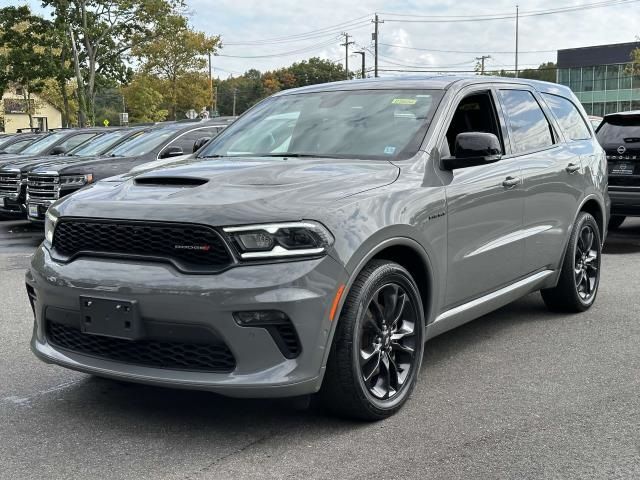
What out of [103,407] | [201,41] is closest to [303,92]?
[103,407]

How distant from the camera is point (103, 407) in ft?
13.4

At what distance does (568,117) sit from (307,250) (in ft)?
12.3

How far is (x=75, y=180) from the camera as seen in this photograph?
11055 mm

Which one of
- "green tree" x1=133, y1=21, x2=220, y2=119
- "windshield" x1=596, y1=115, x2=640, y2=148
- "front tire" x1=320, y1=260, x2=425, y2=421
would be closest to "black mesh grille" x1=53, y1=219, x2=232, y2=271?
"front tire" x1=320, y1=260, x2=425, y2=421

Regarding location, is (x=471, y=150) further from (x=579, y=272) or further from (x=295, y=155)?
(x=579, y=272)

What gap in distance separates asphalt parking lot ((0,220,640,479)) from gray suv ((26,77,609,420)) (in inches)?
12.1

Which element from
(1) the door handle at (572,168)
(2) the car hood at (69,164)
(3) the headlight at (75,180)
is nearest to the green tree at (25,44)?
(2) the car hood at (69,164)

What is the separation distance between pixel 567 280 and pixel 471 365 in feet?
5.19

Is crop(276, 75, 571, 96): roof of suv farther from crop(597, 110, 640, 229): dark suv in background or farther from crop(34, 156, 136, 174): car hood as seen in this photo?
crop(34, 156, 136, 174): car hood

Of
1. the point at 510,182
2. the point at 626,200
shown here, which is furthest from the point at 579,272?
the point at 626,200

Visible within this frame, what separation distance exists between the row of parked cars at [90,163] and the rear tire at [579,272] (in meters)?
5.04

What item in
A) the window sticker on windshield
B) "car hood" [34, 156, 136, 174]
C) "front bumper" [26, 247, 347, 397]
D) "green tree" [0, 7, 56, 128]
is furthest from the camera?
"green tree" [0, 7, 56, 128]

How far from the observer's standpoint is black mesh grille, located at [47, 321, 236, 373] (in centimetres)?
341

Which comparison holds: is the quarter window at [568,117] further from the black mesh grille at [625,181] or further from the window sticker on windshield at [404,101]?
the black mesh grille at [625,181]
